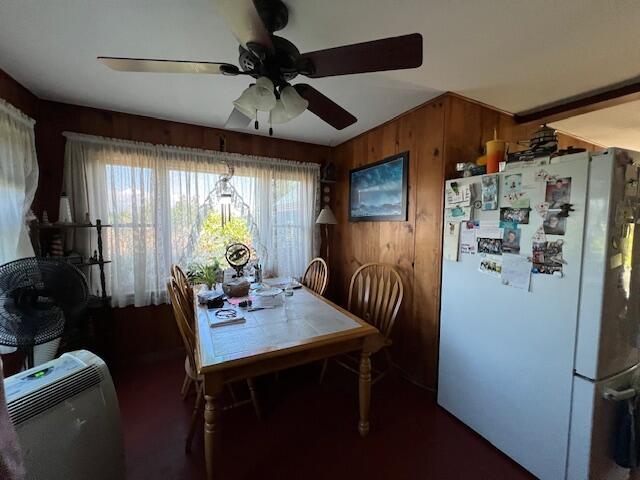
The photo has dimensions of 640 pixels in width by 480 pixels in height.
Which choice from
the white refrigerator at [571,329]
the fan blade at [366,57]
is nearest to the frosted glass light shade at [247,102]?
the fan blade at [366,57]

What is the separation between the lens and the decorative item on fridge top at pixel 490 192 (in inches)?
57.2

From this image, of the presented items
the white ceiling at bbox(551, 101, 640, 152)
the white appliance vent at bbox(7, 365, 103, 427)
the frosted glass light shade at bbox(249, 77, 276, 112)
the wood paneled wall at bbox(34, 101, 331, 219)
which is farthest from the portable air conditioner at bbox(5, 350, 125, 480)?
the white ceiling at bbox(551, 101, 640, 152)

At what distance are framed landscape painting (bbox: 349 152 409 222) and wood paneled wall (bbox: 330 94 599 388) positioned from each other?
0.23 ft

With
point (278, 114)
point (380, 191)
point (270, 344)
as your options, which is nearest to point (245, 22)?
point (278, 114)

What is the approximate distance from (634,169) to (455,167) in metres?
0.87

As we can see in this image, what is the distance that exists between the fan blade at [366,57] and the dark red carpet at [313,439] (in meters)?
1.76

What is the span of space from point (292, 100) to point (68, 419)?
1.47 m

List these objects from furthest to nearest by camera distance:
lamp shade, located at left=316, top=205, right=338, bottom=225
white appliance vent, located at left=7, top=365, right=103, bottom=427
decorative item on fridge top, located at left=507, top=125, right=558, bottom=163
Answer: lamp shade, located at left=316, top=205, right=338, bottom=225
decorative item on fridge top, located at left=507, top=125, right=558, bottom=163
white appliance vent, located at left=7, top=365, right=103, bottom=427

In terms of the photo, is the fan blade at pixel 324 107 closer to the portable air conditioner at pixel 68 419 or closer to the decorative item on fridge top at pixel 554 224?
the decorative item on fridge top at pixel 554 224

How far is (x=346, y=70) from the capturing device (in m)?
1.09

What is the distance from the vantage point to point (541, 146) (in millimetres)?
1359

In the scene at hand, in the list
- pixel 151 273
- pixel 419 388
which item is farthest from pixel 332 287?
pixel 151 273

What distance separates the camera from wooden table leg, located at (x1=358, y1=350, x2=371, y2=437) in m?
1.51

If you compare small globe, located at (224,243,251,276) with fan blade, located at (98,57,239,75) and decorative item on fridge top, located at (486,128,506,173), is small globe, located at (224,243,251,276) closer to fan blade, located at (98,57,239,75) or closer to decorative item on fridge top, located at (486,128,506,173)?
fan blade, located at (98,57,239,75)
